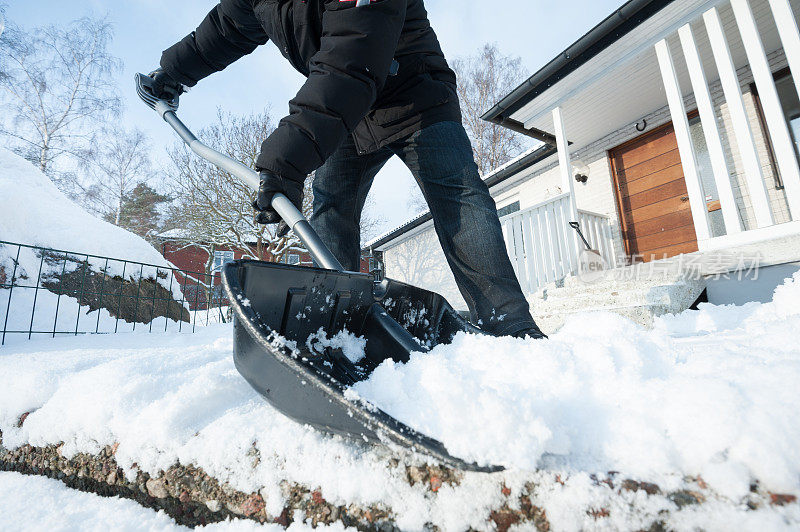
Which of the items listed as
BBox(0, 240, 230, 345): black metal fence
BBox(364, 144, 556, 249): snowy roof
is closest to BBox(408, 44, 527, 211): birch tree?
BBox(364, 144, 556, 249): snowy roof

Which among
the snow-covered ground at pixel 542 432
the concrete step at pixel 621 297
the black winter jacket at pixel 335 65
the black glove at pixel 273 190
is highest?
the black winter jacket at pixel 335 65

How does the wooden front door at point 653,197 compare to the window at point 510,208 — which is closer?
the wooden front door at point 653,197

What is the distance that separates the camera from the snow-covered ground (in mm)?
370

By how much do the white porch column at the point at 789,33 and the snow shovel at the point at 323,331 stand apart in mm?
3562

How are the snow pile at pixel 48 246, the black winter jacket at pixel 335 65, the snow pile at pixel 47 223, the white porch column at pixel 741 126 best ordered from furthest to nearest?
the snow pile at pixel 47 223
the snow pile at pixel 48 246
the white porch column at pixel 741 126
the black winter jacket at pixel 335 65

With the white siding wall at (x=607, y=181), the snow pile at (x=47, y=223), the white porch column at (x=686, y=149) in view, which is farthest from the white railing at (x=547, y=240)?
the snow pile at (x=47, y=223)

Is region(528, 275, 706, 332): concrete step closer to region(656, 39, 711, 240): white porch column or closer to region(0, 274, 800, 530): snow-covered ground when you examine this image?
region(656, 39, 711, 240): white porch column

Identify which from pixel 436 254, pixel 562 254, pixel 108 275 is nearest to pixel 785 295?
pixel 562 254

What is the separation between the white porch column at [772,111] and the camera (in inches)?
102

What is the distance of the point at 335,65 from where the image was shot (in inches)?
42.3

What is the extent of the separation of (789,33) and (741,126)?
695 millimetres

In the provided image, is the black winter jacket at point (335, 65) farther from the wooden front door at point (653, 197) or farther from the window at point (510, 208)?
the window at point (510, 208)

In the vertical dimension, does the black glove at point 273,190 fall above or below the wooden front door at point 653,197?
below

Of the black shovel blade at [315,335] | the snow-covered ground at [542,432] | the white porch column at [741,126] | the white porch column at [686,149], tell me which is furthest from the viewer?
the white porch column at [686,149]
